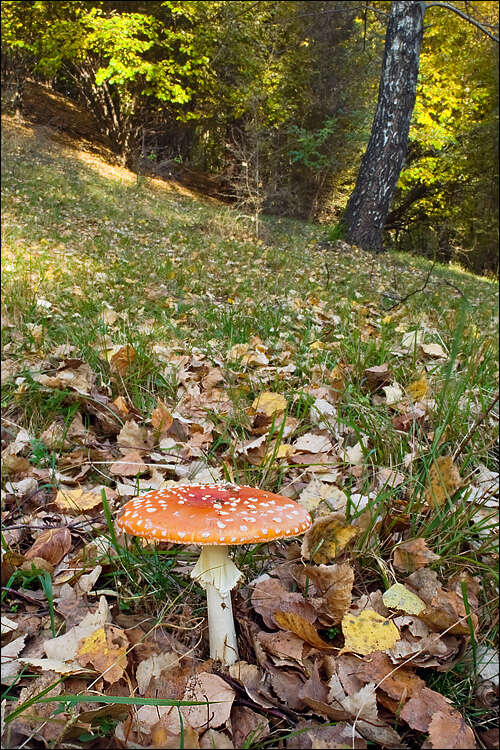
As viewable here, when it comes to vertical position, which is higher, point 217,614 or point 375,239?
point 375,239

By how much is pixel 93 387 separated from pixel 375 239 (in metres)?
6.05

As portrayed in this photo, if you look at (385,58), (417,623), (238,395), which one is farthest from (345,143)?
(417,623)

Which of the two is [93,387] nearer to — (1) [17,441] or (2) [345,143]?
(1) [17,441]

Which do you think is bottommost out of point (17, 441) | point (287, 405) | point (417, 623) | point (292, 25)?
point (17, 441)

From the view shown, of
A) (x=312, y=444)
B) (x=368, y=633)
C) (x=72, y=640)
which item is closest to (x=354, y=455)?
(x=312, y=444)

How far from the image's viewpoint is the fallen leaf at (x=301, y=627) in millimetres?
1088

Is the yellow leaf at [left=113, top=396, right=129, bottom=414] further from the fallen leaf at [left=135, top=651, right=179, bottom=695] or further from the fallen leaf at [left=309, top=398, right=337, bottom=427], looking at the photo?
the fallen leaf at [left=135, top=651, right=179, bottom=695]

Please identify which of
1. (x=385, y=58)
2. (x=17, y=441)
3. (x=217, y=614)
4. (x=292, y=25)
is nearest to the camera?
(x=217, y=614)

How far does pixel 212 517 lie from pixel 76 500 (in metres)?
0.88

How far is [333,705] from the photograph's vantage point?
97 centimetres

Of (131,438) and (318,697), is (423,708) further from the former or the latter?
(131,438)

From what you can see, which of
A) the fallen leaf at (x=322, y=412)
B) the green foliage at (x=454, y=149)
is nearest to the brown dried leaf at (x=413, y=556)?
the fallen leaf at (x=322, y=412)

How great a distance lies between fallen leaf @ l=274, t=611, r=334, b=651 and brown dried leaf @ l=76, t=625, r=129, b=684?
1.20 feet

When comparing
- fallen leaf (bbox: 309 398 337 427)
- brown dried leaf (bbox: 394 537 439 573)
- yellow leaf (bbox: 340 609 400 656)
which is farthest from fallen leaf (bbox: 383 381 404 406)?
yellow leaf (bbox: 340 609 400 656)
